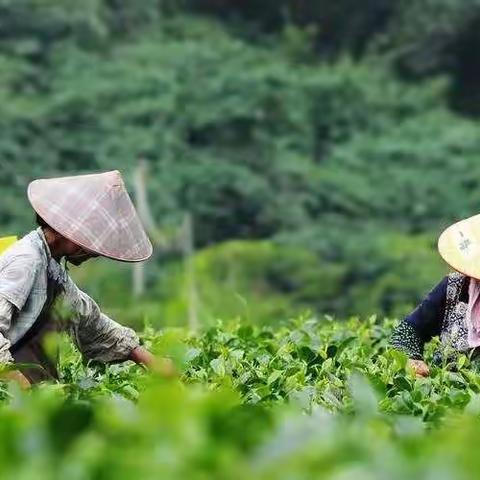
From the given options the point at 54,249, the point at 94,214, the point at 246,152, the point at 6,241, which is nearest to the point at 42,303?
the point at 54,249

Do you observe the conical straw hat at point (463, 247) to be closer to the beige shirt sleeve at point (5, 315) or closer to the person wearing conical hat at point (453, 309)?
the person wearing conical hat at point (453, 309)

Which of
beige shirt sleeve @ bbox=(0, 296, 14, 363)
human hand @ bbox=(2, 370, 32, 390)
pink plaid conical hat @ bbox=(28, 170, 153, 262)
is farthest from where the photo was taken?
pink plaid conical hat @ bbox=(28, 170, 153, 262)

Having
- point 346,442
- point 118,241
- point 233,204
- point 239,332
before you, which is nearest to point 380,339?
point 239,332

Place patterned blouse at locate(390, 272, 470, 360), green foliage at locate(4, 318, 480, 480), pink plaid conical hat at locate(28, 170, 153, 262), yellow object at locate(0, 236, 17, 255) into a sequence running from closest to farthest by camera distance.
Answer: green foliage at locate(4, 318, 480, 480) < pink plaid conical hat at locate(28, 170, 153, 262) < yellow object at locate(0, 236, 17, 255) < patterned blouse at locate(390, 272, 470, 360)

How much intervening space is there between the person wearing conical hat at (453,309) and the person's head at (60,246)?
100cm

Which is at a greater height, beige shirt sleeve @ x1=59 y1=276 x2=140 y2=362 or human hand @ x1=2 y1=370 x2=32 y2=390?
human hand @ x1=2 y1=370 x2=32 y2=390

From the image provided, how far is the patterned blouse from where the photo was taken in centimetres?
408

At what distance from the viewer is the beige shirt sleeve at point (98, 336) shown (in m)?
3.72

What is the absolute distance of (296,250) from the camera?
1952 centimetres

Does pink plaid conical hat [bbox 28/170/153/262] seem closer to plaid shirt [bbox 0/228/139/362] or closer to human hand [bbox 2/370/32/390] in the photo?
plaid shirt [bbox 0/228/139/362]

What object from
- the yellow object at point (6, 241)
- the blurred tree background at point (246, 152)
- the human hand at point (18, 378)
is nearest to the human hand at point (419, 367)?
the human hand at point (18, 378)

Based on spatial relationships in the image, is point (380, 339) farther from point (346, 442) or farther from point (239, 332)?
point (346, 442)

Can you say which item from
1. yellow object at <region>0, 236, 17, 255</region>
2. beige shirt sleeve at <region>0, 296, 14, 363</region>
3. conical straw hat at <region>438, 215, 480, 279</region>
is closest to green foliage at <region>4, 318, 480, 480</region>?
beige shirt sleeve at <region>0, 296, 14, 363</region>

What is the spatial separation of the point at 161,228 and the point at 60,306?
55.6ft
